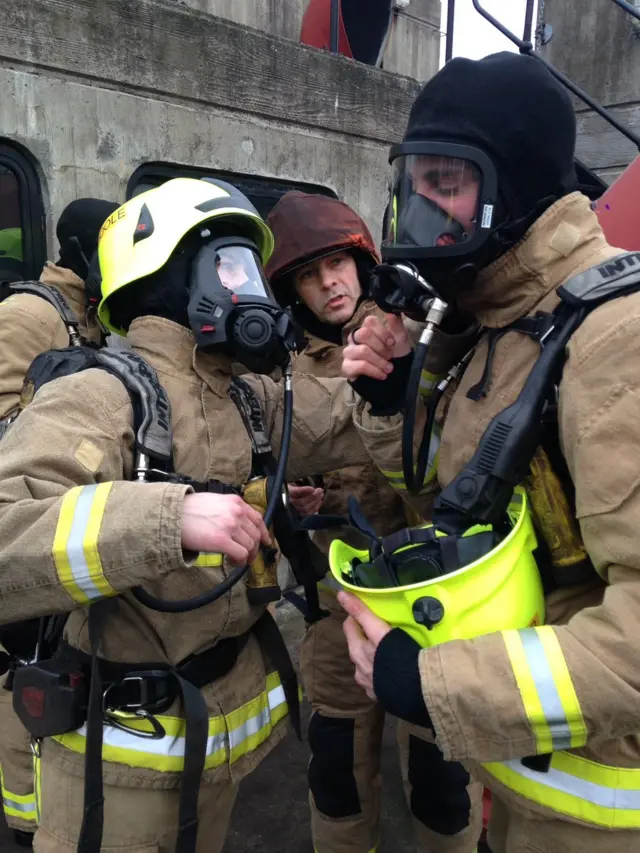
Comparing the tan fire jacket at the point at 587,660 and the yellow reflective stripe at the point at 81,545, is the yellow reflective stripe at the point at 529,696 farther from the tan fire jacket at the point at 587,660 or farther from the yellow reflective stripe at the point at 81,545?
the yellow reflective stripe at the point at 81,545

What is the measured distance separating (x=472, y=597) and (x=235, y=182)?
386cm

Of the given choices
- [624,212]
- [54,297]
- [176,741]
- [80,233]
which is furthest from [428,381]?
[80,233]

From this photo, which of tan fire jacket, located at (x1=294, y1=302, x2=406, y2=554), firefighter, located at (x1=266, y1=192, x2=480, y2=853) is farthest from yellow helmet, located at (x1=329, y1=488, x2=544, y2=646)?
tan fire jacket, located at (x1=294, y1=302, x2=406, y2=554)

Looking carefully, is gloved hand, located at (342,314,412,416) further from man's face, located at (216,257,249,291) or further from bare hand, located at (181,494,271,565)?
bare hand, located at (181,494,271,565)

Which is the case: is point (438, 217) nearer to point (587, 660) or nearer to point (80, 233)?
point (587, 660)

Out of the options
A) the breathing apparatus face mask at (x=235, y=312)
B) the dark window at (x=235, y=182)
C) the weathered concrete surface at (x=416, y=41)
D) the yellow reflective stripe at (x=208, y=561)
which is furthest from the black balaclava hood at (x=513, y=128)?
the weathered concrete surface at (x=416, y=41)

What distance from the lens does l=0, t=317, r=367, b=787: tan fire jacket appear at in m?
1.34

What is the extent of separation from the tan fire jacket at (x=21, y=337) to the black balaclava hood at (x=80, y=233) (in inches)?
9.6

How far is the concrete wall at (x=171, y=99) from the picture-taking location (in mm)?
3539

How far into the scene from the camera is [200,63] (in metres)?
A: 4.16

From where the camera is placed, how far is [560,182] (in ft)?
4.97

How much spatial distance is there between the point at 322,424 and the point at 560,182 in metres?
0.98

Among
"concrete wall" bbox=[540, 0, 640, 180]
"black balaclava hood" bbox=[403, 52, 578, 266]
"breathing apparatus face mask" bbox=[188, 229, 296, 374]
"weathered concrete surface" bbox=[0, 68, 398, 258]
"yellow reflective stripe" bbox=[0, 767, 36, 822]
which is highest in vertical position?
"concrete wall" bbox=[540, 0, 640, 180]

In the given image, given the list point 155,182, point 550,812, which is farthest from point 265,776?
point 155,182
